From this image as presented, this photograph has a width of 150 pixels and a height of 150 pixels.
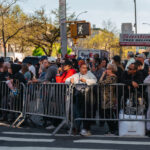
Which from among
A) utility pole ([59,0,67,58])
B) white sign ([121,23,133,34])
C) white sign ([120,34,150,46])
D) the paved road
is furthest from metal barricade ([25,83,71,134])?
white sign ([120,34,150,46])

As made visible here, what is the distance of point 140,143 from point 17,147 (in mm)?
2338

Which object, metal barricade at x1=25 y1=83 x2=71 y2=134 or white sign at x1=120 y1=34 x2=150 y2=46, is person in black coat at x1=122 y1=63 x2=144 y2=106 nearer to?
metal barricade at x1=25 y1=83 x2=71 y2=134

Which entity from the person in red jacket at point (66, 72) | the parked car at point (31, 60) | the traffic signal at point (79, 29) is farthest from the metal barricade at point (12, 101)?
the parked car at point (31, 60)

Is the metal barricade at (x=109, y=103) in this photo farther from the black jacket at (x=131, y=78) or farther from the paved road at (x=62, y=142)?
the paved road at (x=62, y=142)

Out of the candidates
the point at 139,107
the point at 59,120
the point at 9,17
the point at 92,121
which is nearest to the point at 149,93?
the point at 139,107

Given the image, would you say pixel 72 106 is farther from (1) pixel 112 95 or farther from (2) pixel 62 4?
(2) pixel 62 4

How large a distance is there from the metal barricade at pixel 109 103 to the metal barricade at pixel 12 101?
1.80 metres

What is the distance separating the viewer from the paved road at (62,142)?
7652mm

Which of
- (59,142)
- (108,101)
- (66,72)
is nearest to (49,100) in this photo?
(66,72)

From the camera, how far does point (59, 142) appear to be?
8195 mm

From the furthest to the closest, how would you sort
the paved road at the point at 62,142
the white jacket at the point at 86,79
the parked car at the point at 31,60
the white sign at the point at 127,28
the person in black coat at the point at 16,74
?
the parked car at the point at 31,60
the white sign at the point at 127,28
the person in black coat at the point at 16,74
the white jacket at the point at 86,79
the paved road at the point at 62,142

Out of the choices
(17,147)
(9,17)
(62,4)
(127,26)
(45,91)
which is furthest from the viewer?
(9,17)

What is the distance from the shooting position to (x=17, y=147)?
302 inches

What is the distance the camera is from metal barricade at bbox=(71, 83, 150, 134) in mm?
9227
